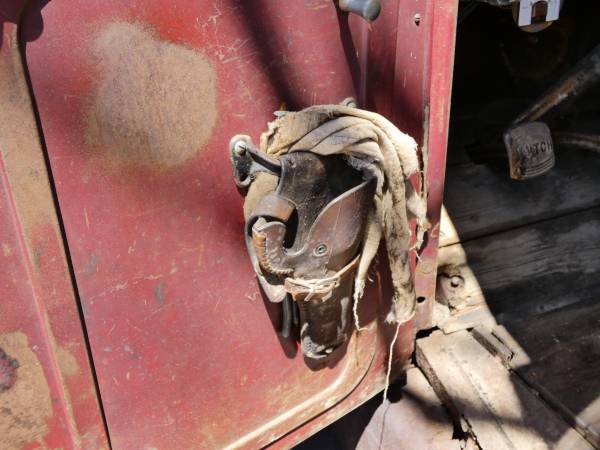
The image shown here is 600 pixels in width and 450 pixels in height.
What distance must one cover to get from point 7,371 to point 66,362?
77 mm

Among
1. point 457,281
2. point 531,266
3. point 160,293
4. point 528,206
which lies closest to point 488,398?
point 457,281

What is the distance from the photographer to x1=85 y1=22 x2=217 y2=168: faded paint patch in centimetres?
74

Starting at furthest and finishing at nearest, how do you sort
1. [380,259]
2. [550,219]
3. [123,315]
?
1. [550,219]
2. [380,259]
3. [123,315]

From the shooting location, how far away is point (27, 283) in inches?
29.8

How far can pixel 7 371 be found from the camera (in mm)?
789

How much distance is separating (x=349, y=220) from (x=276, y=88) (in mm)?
241

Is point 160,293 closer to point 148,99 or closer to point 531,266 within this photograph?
point 148,99

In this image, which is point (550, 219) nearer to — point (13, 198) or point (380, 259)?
point (380, 259)

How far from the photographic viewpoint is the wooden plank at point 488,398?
1.15 meters

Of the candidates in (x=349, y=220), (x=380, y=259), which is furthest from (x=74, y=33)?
(x=380, y=259)

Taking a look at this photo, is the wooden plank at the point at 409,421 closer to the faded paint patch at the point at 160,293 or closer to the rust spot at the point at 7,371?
the faded paint patch at the point at 160,293

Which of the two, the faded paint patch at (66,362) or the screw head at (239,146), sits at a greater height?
the screw head at (239,146)

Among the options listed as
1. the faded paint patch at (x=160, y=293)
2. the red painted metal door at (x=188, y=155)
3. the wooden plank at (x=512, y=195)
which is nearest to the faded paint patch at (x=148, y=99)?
the red painted metal door at (x=188, y=155)

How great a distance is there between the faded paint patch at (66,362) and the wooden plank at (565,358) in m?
0.96
